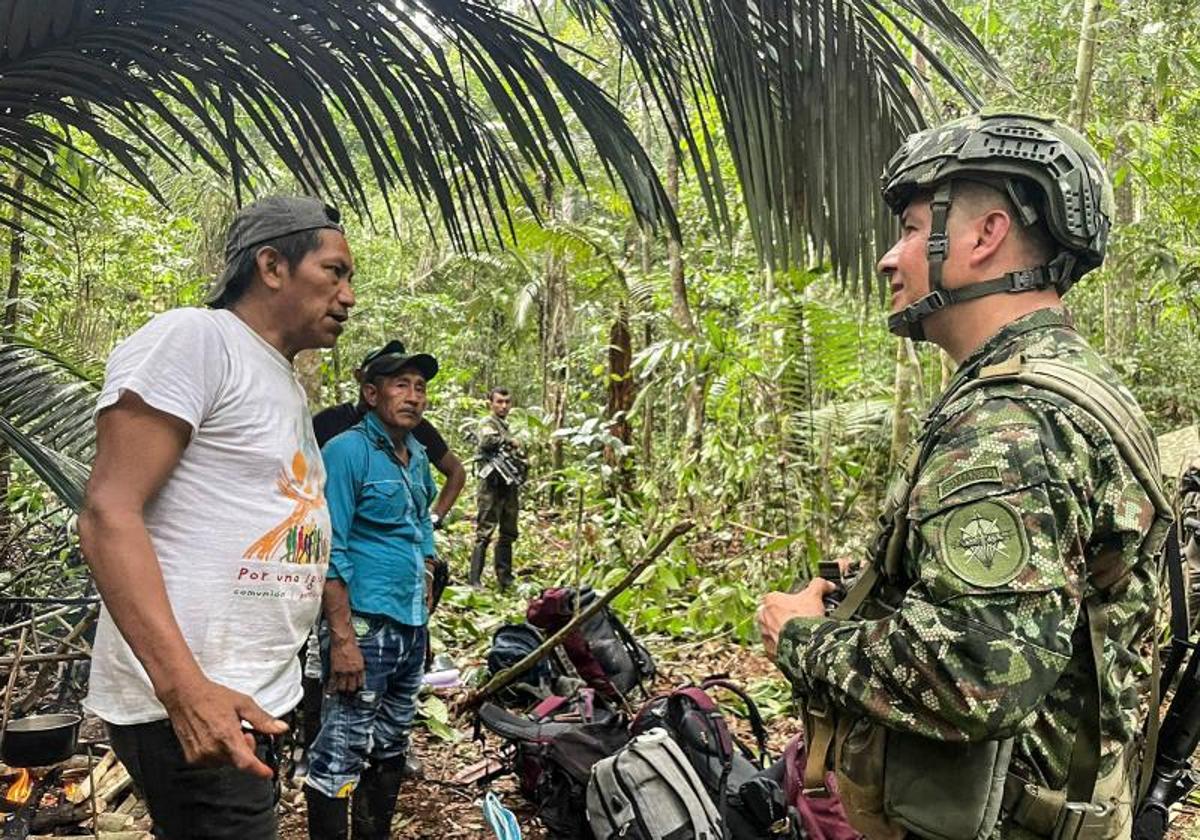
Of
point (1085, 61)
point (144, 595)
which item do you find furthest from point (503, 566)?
point (144, 595)

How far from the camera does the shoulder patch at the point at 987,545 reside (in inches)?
49.4

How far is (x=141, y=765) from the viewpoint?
1.68 m

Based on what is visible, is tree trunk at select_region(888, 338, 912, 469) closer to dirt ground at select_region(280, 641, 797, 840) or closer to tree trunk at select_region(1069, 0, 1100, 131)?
tree trunk at select_region(1069, 0, 1100, 131)

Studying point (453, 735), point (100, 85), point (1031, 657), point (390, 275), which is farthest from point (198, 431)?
point (390, 275)

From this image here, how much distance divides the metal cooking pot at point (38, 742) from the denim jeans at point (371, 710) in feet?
2.46

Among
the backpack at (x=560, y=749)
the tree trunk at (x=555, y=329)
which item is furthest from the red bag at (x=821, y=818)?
the tree trunk at (x=555, y=329)

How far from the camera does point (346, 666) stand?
9.83 feet

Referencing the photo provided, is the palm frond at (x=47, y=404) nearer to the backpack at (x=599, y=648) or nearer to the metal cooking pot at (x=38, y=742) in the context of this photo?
the metal cooking pot at (x=38, y=742)

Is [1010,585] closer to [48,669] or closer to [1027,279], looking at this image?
[1027,279]

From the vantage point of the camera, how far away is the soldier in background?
809 centimetres

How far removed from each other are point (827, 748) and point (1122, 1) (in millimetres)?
8825

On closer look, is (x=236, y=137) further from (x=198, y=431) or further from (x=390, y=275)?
(x=390, y=275)

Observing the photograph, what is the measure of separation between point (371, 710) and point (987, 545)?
2.46 m

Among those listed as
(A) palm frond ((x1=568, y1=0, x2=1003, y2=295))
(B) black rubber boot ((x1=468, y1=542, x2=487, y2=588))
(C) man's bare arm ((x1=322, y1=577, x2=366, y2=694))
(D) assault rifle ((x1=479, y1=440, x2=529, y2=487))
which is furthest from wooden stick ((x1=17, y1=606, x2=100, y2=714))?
(D) assault rifle ((x1=479, y1=440, x2=529, y2=487))
